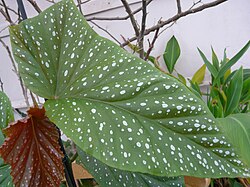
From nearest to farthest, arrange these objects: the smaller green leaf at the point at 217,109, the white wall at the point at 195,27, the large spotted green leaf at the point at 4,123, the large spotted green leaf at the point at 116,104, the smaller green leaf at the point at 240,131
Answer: the large spotted green leaf at the point at 116,104
the large spotted green leaf at the point at 4,123
the smaller green leaf at the point at 240,131
the smaller green leaf at the point at 217,109
the white wall at the point at 195,27

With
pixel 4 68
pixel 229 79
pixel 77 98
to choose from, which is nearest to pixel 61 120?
pixel 77 98

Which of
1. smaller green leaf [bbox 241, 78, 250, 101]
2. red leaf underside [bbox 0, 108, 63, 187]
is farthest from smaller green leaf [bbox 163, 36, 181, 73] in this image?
red leaf underside [bbox 0, 108, 63, 187]

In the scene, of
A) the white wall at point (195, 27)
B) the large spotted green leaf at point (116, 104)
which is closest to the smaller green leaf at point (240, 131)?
the large spotted green leaf at point (116, 104)

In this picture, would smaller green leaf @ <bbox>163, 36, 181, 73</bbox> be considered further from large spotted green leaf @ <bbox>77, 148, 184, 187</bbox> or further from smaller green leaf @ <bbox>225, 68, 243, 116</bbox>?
large spotted green leaf @ <bbox>77, 148, 184, 187</bbox>

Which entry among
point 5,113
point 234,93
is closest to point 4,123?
point 5,113

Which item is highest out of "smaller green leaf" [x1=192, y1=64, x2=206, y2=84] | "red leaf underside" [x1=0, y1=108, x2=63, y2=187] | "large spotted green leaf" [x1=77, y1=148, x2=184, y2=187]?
"red leaf underside" [x1=0, y1=108, x2=63, y2=187]

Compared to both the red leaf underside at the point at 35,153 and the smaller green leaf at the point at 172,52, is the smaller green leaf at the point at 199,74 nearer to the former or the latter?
the smaller green leaf at the point at 172,52

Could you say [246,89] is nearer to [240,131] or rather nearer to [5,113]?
[240,131]
